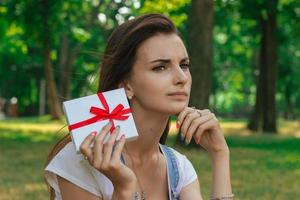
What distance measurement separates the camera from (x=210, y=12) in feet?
47.7

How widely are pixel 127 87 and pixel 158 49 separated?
0.74 feet

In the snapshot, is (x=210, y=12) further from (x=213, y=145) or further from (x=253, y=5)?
(x=213, y=145)

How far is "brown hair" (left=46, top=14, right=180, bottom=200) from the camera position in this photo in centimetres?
292

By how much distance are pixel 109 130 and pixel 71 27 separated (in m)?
28.1

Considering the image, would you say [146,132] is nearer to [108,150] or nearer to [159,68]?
[159,68]

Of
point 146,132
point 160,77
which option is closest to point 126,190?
point 146,132

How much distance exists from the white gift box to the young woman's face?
0.73ft

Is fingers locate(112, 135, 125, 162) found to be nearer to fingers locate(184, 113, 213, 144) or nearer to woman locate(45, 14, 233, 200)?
woman locate(45, 14, 233, 200)

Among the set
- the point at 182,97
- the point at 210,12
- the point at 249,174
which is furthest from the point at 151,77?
the point at 210,12

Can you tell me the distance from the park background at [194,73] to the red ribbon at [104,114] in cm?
46

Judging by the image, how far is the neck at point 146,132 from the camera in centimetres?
298

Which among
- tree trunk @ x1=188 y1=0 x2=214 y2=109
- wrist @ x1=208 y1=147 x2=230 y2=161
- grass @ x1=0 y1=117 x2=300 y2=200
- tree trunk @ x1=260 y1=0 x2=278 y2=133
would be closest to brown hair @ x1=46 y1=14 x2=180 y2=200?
wrist @ x1=208 y1=147 x2=230 y2=161

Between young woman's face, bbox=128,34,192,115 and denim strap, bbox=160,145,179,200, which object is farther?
denim strap, bbox=160,145,179,200

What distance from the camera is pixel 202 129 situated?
118 inches
